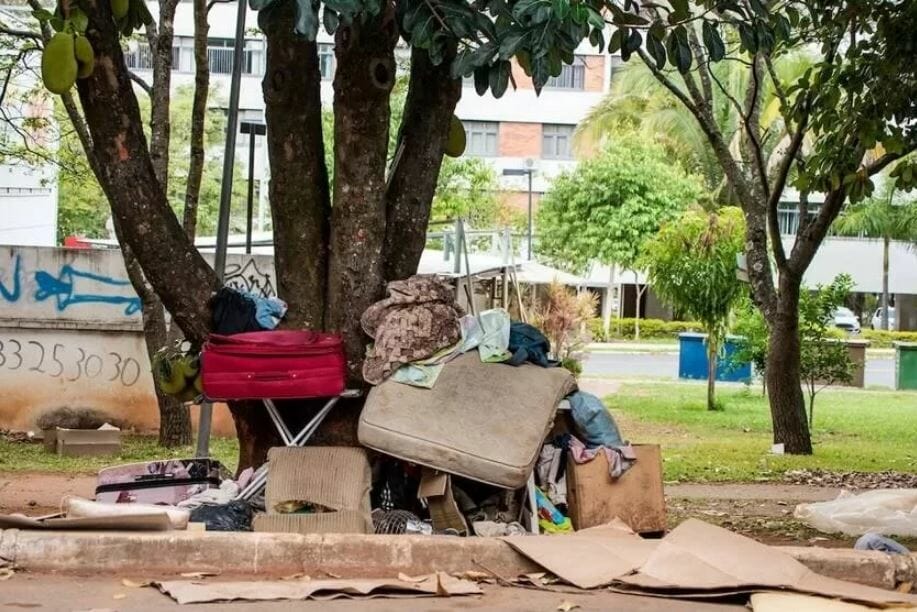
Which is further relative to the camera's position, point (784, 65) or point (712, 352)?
point (784, 65)

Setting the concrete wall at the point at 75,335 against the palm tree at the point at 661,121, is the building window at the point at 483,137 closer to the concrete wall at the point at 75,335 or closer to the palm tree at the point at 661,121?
the palm tree at the point at 661,121

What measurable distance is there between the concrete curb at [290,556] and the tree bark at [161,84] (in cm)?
664

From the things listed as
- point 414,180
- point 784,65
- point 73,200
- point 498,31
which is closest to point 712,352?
point 784,65

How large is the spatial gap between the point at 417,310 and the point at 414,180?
1.07 meters

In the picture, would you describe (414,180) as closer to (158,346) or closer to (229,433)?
(158,346)

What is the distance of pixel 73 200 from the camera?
4016 cm

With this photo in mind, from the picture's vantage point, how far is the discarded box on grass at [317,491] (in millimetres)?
7043

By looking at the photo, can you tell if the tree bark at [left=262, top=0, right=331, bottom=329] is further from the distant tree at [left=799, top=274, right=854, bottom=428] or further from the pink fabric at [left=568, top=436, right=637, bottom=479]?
the distant tree at [left=799, top=274, right=854, bottom=428]

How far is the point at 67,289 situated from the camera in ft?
51.7

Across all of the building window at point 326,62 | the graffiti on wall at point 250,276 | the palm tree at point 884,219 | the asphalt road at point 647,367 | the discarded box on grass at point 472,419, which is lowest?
the asphalt road at point 647,367

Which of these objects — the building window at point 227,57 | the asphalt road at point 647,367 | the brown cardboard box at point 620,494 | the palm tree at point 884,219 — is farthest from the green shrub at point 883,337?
the brown cardboard box at point 620,494

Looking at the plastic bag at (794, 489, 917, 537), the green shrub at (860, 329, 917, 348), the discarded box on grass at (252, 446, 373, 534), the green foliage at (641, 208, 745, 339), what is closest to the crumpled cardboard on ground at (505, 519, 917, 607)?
the discarded box on grass at (252, 446, 373, 534)

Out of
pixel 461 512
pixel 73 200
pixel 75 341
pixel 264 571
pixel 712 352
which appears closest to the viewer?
pixel 264 571

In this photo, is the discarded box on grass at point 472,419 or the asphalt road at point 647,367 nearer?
the discarded box on grass at point 472,419
